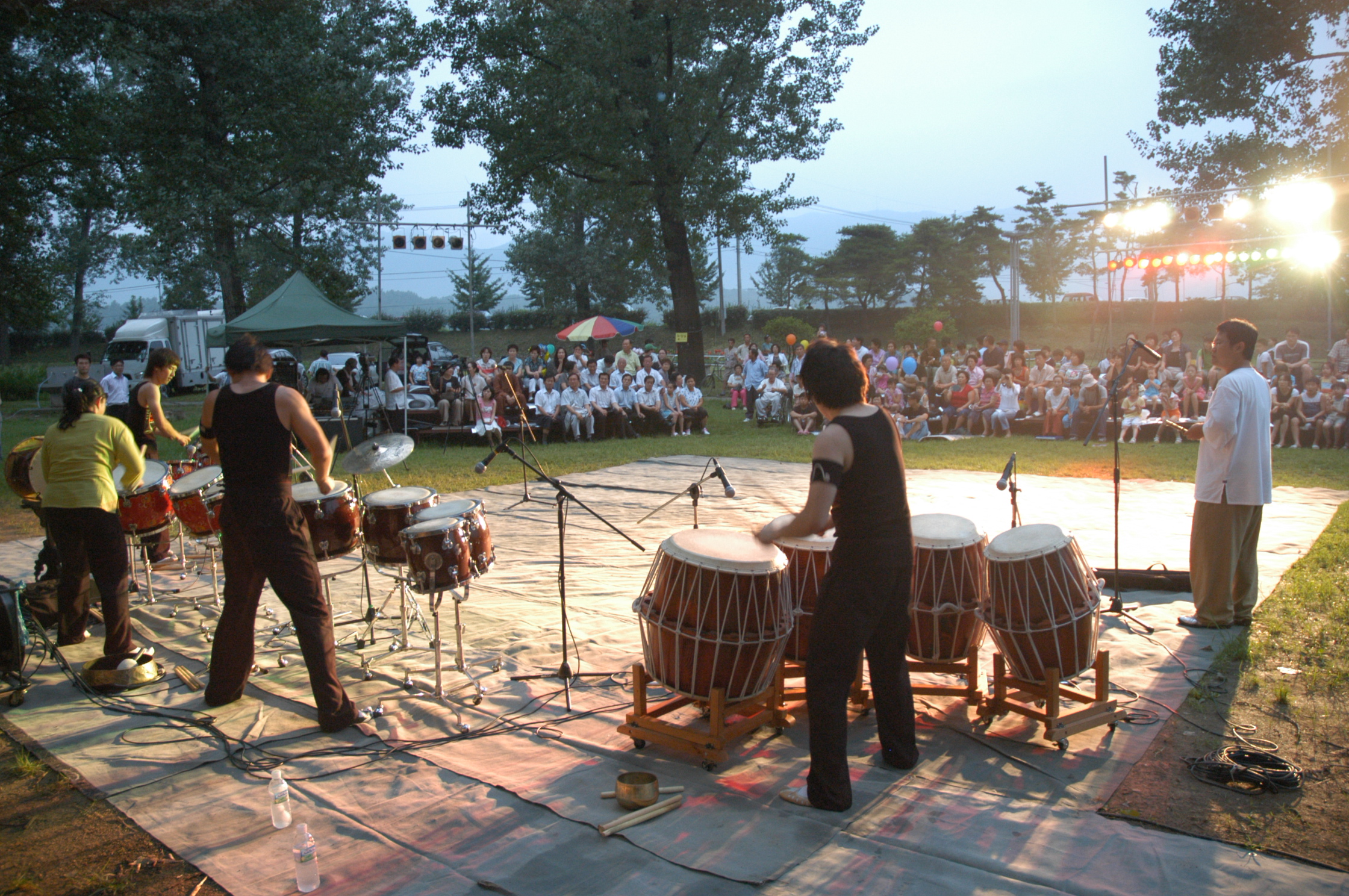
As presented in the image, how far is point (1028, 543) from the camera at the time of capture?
4082 mm

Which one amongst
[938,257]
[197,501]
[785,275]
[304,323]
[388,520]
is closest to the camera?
[388,520]

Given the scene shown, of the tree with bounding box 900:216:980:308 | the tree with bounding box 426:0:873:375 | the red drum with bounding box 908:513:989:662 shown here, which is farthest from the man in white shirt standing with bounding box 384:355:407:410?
the tree with bounding box 900:216:980:308

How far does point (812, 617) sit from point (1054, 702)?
1.20 m

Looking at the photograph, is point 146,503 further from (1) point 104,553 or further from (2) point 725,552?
(2) point 725,552

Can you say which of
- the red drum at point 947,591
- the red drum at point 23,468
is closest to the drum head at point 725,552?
the red drum at point 947,591

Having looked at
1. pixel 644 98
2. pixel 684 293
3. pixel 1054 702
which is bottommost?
pixel 1054 702

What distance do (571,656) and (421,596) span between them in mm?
2180

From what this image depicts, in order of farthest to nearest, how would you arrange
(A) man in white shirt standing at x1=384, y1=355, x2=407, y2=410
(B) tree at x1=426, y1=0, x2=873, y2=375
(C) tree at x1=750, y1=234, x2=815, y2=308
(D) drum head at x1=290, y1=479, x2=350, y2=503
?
(C) tree at x1=750, y1=234, x2=815, y2=308, (B) tree at x1=426, y1=0, x2=873, y2=375, (A) man in white shirt standing at x1=384, y1=355, x2=407, y2=410, (D) drum head at x1=290, y1=479, x2=350, y2=503

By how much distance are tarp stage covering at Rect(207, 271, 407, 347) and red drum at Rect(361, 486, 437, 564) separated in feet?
37.0

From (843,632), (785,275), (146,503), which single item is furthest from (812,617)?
(785,275)

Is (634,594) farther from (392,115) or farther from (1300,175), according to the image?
(1300,175)

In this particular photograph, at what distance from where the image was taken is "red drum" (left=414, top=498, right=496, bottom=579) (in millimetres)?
4715

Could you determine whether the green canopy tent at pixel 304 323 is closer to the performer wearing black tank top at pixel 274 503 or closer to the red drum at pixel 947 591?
the performer wearing black tank top at pixel 274 503

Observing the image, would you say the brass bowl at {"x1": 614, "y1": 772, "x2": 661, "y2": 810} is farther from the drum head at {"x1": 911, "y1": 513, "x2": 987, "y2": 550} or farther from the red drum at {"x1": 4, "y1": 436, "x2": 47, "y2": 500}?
the red drum at {"x1": 4, "y1": 436, "x2": 47, "y2": 500}
